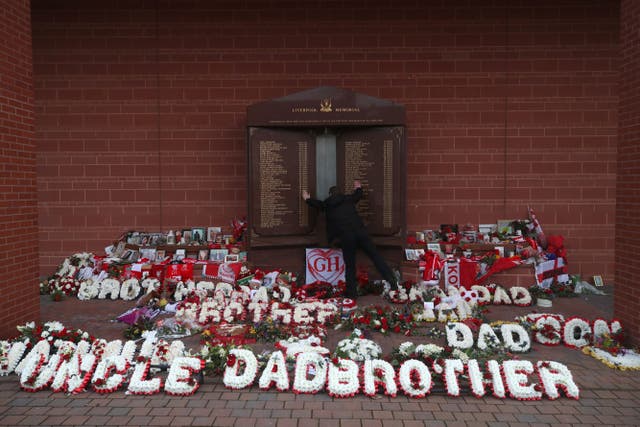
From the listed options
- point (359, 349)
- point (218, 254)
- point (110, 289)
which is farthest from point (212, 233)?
point (359, 349)

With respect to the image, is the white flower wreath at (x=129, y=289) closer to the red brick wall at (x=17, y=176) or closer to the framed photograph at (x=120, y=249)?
the framed photograph at (x=120, y=249)

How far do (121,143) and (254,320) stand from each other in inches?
196

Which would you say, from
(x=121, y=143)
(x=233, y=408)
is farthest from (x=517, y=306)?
(x=121, y=143)

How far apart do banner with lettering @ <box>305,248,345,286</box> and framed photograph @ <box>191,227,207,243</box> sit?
209 cm

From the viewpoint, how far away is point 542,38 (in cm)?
920

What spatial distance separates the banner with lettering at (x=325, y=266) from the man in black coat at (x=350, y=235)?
1.84 ft

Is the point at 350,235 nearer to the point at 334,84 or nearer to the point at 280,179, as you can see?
the point at 280,179

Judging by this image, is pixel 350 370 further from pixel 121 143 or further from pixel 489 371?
pixel 121 143

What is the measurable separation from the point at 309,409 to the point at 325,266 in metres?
4.45

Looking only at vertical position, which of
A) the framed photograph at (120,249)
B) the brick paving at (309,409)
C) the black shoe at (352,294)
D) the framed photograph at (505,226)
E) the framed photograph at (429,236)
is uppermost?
the framed photograph at (505,226)

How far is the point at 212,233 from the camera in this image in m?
9.14

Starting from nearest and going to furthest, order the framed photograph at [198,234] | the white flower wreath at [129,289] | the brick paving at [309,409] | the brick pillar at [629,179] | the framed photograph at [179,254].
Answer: the brick paving at [309,409], the brick pillar at [629,179], the white flower wreath at [129,289], the framed photograph at [179,254], the framed photograph at [198,234]

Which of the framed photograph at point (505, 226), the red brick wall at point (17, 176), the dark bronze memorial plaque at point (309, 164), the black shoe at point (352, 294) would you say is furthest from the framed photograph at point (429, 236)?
the red brick wall at point (17, 176)

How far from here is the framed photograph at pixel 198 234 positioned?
9.14 metres
